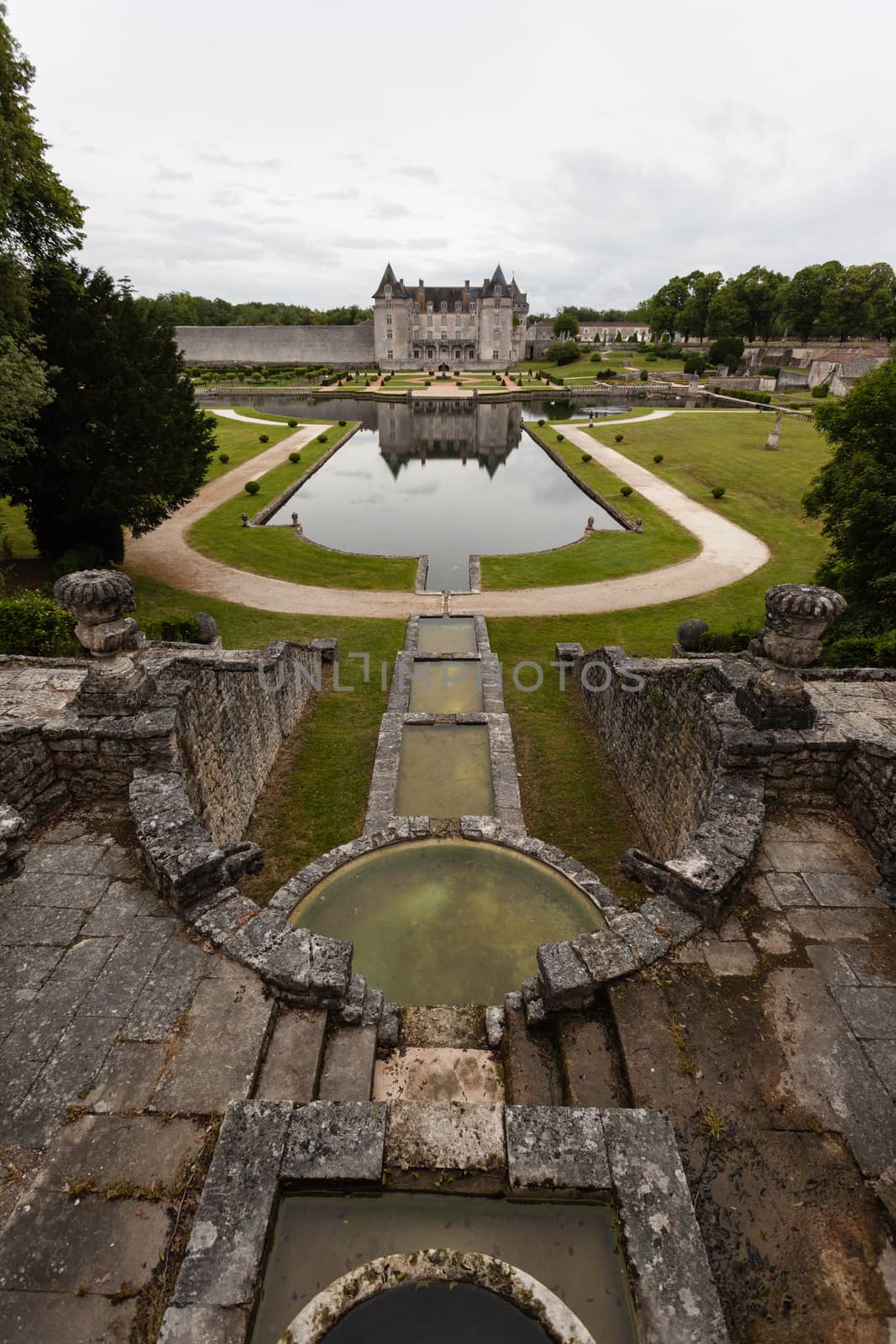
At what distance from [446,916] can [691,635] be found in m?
9.57

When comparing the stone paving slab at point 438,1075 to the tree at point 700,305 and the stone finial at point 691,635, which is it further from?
the tree at point 700,305

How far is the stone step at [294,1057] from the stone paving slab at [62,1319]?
123 cm

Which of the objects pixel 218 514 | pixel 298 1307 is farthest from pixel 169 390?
pixel 298 1307

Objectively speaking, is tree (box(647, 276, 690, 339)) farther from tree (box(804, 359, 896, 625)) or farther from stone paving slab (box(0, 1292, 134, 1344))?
stone paving slab (box(0, 1292, 134, 1344))

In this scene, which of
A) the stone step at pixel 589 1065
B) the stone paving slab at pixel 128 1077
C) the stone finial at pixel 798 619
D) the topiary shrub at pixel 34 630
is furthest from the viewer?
the topiary shrub at pixel 34 630

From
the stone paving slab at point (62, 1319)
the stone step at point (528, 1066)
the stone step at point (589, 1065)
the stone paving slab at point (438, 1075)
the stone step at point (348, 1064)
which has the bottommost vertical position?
the stone paving slab at point (438, 1075)

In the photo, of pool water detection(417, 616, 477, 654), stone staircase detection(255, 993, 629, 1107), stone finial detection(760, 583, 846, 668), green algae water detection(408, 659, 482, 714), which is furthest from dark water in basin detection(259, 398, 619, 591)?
stone staircase detection(255, 993, 629, 1107)

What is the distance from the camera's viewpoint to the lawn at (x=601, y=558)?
20.8 meters

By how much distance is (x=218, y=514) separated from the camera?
2664 cm

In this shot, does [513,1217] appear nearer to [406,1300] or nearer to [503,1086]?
[406,1300]

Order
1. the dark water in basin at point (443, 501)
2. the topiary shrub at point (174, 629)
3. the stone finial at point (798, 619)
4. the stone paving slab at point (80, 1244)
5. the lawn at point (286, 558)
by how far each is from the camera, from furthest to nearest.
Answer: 1. the dark water in basin at point (443, 501)
2. the lawn at point (286, 558)
3. the topiary shrub at point (174, 629)
4. the stone finial at point (798, 619)
5. the stone paving slab at point (80, 1244)

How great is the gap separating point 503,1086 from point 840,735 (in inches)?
203

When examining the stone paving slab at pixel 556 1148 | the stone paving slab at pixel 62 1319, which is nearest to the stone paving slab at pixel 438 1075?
the stone paving slab at pixel 556 1148

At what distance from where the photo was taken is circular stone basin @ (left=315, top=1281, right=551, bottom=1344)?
10.5ft
